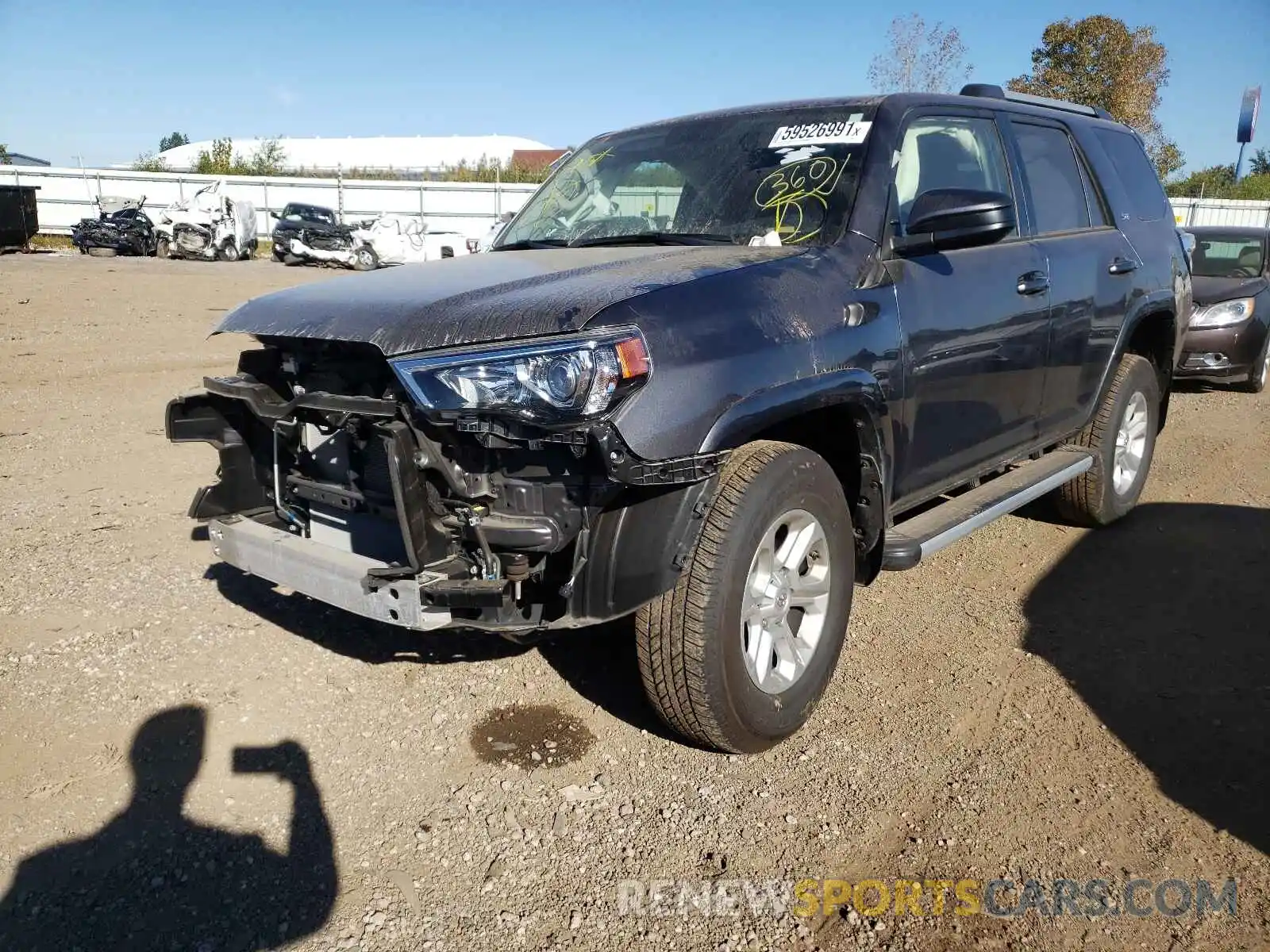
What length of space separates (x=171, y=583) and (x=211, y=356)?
6833mm

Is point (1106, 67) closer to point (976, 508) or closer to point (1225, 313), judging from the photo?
point (1225, 313)

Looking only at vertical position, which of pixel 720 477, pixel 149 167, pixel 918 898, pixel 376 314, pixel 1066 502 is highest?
pixel 149 167

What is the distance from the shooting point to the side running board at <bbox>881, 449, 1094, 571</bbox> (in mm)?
3502

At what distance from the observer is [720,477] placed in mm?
2846

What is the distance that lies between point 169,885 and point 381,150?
79786 millimetres

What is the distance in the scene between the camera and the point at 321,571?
2.96 metres

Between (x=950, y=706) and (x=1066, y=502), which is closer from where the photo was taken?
(x=950, y=706)

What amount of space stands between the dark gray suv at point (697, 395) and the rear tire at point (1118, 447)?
553 millimetres

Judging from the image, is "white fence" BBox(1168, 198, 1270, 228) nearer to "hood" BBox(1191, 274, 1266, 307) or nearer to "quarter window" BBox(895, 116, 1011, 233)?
"hood" BBox(1191, 274, 1266, 307)

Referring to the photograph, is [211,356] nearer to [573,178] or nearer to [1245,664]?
[573,178]

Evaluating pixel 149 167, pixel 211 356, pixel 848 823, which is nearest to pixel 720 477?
pixel 848 823

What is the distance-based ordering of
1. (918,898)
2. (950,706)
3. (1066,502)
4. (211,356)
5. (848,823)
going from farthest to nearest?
(211,356), (1066,502), (950,706), (848,823), (918,898)

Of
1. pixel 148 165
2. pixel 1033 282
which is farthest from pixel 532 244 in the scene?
pixel 148 165

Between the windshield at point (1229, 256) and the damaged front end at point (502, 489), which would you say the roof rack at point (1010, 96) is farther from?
the windshield at point (1229, 256)
